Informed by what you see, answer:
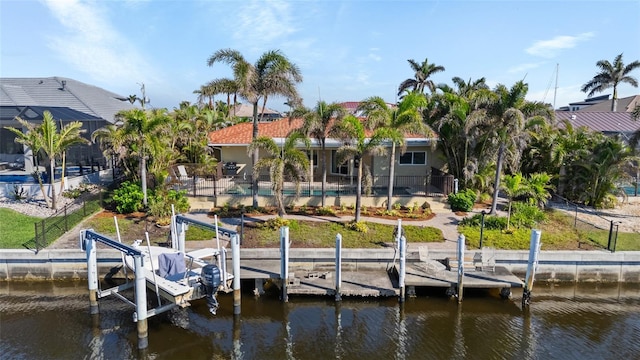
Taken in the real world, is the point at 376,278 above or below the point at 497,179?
below

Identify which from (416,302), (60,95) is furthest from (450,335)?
(60,95)

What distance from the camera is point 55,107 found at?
31.8 meters

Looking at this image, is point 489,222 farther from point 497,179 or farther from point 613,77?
point 613,77

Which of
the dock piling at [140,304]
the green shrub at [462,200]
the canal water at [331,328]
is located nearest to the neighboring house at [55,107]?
the canal water at [331,328]

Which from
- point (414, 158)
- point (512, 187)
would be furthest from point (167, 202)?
point (512, 187)

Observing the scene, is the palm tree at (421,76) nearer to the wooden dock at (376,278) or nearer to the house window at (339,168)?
the house window at (339,168)

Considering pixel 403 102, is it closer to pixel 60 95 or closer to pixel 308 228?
pixel 308 228

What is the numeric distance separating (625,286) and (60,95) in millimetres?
42932

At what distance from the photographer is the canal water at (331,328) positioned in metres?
11.5

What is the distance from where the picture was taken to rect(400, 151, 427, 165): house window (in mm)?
25750

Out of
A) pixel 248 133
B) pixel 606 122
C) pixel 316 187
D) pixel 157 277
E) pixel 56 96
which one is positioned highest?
pixel 56 96

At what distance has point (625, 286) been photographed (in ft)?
53.6

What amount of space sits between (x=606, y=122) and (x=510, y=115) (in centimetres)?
2583

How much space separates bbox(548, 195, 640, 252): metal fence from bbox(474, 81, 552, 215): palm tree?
3.89 metres
